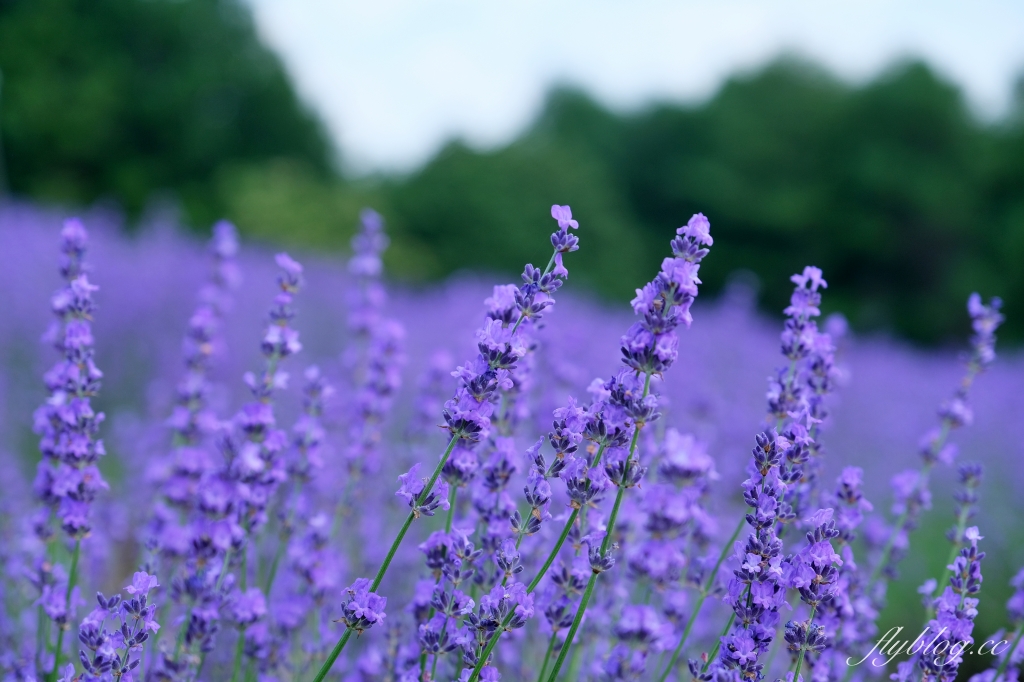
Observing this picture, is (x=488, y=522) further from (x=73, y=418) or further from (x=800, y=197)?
(x=800, y=197)

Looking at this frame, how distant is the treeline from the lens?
1644cm

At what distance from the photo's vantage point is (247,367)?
6.56 m

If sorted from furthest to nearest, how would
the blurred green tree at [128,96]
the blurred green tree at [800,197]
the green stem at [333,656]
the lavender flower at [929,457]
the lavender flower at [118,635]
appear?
the blurred green tree at [128,96] → the blurred green tree at [800,197] → the lavender flower at [929,457] → the lavender flower at [118,635] → the green stem at [333,656]

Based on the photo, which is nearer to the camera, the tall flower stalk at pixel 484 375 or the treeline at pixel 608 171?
the tall flower stalk at pixel 484 375

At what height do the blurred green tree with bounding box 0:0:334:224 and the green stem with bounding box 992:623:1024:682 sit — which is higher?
the blurred green tree with bounding box 0:0:334:224

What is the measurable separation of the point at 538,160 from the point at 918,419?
1142 centimetres

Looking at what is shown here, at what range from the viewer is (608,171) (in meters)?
25.4

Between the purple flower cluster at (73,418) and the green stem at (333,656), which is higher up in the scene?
the purple flower cluster at (73,418)

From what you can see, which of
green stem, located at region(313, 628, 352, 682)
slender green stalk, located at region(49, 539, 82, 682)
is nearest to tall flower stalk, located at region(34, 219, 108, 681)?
slender green stalk, located at region(49, 539, 82, 682)

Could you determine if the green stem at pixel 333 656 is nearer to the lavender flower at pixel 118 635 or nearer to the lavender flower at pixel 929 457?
the lavender flower at pixel 118 635

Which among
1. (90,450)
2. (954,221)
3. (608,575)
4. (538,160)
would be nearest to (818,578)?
(608,575)

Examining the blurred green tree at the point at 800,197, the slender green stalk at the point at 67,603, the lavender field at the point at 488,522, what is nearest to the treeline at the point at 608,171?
the blurred green tree at the point at 800,197

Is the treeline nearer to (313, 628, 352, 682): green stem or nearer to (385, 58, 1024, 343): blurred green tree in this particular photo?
(385, 58, 1024, 343): blurred green tree

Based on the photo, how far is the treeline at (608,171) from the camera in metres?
16.4
